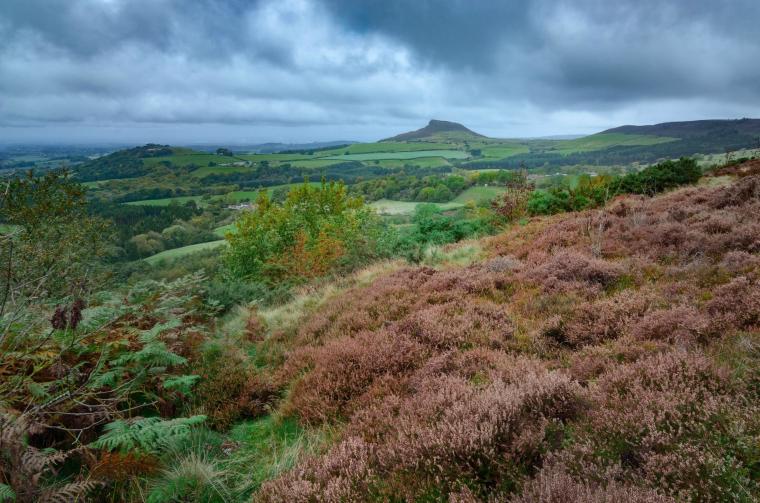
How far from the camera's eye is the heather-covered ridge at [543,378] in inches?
101

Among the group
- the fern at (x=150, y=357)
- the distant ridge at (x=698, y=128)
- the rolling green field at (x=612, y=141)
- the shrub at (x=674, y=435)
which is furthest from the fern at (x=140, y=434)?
the rolling green field at (x=612, y=141)

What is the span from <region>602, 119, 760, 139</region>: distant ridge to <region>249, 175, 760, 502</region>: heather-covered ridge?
148457mm

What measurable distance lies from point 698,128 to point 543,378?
191 meters

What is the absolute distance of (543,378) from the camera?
12.1ft

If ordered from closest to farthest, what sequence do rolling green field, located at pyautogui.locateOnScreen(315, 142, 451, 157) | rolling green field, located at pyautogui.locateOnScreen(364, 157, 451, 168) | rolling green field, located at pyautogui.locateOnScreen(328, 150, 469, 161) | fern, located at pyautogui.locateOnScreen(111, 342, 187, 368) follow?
fern, located at pyautogui.locateOnScreen(111, 342, 187, 368), rolling green field, located at pyautogui.locateOnScreen(364, 157, 451, 168), rolling green field, located at pyautogui.locateOnScreen(328, 150, 469, 161), rolling green field, located at pyautogui.locateOnScreen(315, 142, 451, 157)

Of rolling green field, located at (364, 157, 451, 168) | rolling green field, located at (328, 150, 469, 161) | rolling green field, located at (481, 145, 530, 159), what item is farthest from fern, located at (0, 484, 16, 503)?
rolling green field, located at (481, 145, 530, 159)

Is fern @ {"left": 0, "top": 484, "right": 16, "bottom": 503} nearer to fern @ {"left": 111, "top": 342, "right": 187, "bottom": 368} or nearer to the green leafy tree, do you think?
fern @ {"left": 111, "top": 342, "right": 187, "bottom": 368}

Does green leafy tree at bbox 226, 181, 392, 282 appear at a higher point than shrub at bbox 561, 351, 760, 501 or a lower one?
lower

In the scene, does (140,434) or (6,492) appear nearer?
(6,492)

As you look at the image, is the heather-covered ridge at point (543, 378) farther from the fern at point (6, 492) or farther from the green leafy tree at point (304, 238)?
the green leafy tree at point (304, 238)

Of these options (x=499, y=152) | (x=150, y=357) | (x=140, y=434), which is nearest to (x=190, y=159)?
(x=499, y=152)

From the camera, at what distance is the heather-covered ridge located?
2.56 m

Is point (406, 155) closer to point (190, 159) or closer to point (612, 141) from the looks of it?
point (190, 159)

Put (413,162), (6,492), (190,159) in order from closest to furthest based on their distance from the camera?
(6,492), (190,159), (413,162)
